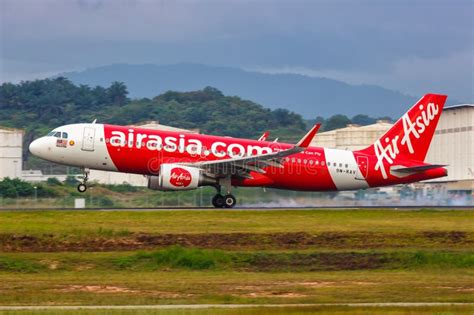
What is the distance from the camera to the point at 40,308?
2553 centimetres

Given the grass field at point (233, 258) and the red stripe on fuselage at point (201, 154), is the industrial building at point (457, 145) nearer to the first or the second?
the red stripe on fuselage at point (201, 154)

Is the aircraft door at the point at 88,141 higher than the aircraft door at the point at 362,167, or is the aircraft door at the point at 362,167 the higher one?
the aircraft door at the point at 88,141

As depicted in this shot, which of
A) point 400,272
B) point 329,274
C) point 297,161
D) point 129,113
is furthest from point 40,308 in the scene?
point 129,113

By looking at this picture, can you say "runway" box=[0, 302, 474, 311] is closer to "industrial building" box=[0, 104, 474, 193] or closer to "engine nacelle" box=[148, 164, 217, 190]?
"engine nacelle" box=[148, 164, 217, 190]

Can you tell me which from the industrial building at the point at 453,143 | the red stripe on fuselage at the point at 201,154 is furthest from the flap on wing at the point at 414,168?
the industrial building at the point at 453,143

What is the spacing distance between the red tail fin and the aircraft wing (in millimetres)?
6550

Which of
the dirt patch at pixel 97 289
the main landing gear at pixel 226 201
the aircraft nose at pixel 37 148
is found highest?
the aircraft nose at pixel 37 148

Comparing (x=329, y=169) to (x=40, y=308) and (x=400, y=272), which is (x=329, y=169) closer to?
(x=400, y=272)

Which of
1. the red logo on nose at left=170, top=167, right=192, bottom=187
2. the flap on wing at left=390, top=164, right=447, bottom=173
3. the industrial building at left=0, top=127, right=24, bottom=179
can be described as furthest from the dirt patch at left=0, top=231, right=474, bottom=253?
the industrial building at left=0, top=127, right=24, bottom=179

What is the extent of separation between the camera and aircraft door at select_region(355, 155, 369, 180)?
57.2 metres

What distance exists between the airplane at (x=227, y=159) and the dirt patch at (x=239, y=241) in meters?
10.7

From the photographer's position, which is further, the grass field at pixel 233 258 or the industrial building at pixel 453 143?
the industrial building at pixel 453 143

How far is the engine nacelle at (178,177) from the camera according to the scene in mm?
51875

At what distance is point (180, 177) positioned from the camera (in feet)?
171
